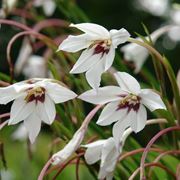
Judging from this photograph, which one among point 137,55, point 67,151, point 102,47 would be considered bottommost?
point 137,55

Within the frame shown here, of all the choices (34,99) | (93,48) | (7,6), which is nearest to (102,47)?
(93,48)

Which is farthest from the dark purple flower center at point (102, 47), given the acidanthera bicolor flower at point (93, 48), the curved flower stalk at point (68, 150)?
the curved flower stalk at point (68, 150)

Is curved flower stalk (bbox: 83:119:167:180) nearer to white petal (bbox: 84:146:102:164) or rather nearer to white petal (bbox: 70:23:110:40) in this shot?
white petal (bbox: 84:146:102:164)

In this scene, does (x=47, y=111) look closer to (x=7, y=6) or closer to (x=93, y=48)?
(x=93, y=48)

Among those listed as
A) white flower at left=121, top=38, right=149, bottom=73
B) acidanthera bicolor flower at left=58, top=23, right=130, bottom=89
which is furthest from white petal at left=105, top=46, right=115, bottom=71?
white flower at left=121, top=38, right=149, bottom=73

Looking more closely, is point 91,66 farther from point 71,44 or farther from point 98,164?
point 98,164

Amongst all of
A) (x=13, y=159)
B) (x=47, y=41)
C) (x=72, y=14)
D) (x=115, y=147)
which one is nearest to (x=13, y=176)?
(x=13, y=159)

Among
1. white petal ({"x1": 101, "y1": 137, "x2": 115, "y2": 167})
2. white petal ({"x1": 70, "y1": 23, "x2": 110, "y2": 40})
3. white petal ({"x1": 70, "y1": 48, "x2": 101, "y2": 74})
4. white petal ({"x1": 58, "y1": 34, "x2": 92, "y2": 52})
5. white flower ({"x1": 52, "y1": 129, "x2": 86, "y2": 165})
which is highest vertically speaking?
white petal ({"x1": 70, "y1": 23, "x2": 110, "y2": 40})
